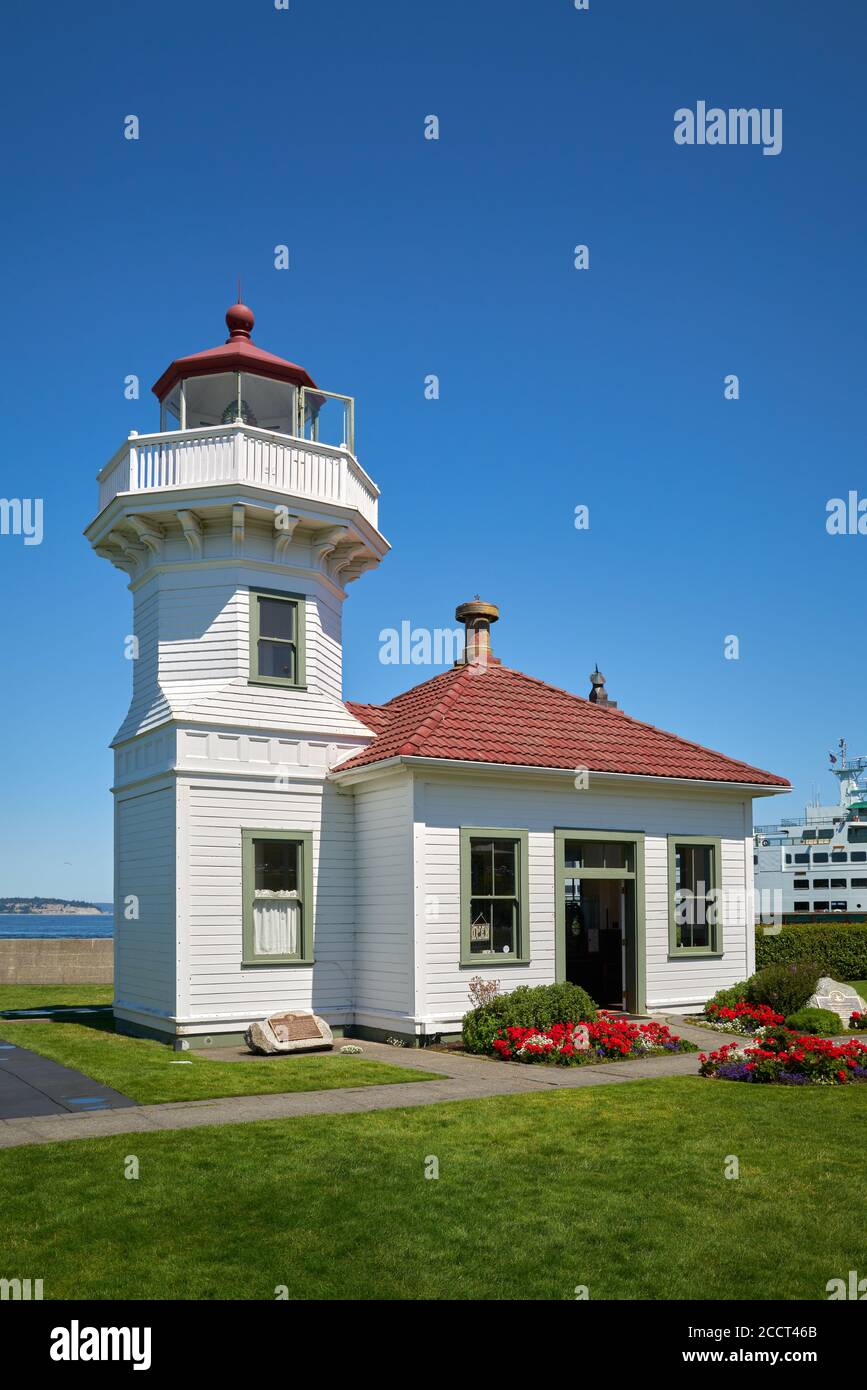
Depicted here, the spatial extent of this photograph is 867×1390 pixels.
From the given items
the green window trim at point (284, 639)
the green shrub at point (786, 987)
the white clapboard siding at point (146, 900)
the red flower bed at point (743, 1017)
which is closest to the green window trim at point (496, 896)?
the red flower bed at point (743, 1017)

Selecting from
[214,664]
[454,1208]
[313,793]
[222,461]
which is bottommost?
[454,1208]

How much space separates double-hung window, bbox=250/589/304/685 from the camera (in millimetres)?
17547

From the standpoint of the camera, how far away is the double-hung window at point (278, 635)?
1755cm

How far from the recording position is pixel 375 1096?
11.7 m

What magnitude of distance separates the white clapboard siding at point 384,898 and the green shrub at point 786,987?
628 cm

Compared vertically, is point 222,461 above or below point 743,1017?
above

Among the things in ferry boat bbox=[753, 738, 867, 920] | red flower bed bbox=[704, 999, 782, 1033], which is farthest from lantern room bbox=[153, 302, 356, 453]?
ferry boat bbox=[753, 738, 867, 920]

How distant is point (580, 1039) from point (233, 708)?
A: 6968 mm

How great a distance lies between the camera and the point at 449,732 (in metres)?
16.8

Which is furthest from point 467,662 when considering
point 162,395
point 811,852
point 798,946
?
point 811,852

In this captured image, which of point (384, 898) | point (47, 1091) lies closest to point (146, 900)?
point (384, 898)

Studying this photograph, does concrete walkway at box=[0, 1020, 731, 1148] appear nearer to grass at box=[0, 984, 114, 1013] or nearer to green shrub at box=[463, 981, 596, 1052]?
green shrub at box=[463, 981, 596, 1052]

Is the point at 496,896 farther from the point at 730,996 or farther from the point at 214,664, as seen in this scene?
the point at 214,664
